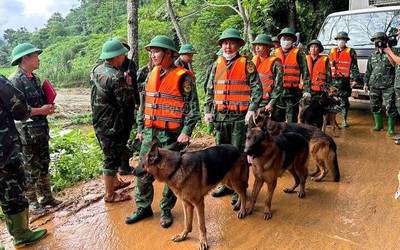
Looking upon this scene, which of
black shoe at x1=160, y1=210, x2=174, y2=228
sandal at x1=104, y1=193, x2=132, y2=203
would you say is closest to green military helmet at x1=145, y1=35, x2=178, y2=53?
black shoe at x1=160, y1=210, x2=174, y2=228

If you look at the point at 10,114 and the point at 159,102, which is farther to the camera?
the point at 159,102

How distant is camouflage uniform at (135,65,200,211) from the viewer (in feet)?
13.2

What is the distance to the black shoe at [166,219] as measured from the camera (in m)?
4.17

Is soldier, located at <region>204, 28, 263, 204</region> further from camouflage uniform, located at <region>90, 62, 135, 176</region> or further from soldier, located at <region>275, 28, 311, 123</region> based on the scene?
soldier, located at <region>275, 28, 311, 123</region>

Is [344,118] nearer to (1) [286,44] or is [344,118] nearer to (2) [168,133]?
(1) [286,44]

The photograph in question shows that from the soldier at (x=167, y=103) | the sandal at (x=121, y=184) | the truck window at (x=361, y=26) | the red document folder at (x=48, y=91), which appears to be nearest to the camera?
the soldier at (x=167, y=103)

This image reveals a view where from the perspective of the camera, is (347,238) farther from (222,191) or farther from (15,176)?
(15,176)

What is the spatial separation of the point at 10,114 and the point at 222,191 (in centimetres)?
298

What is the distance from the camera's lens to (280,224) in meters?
4.12

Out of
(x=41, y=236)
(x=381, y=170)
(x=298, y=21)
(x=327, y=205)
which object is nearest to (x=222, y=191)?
(x=327, y=205)

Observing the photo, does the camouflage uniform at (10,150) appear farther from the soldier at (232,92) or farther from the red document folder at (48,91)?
the soldier at (232,92)

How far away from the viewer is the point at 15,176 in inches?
144

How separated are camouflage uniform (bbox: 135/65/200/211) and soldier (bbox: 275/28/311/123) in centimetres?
305

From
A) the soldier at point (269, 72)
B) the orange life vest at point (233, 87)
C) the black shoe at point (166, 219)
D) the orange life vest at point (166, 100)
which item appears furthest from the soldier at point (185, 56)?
the black shoe at point (166, 219)
